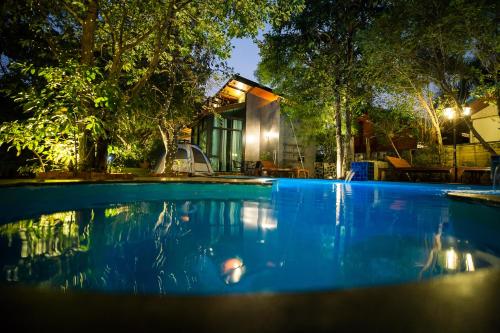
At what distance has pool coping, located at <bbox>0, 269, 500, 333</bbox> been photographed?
87 centimetres

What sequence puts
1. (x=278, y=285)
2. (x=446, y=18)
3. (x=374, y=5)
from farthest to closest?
(x=374, y=5) → (x=446, y=18) → (x=278, y=285)

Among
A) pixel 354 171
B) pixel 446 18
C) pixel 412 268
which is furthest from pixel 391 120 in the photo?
pixel 412 268

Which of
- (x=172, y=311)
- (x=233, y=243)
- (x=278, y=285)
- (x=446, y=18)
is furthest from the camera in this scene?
(x=446, y=18)

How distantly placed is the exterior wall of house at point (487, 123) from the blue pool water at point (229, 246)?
18228 mm

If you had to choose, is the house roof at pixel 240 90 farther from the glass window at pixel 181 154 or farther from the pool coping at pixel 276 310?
the pool coping at pixel 276 310

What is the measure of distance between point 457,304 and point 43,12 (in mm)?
7391

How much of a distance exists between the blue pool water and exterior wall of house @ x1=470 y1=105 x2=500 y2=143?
18.2 metres

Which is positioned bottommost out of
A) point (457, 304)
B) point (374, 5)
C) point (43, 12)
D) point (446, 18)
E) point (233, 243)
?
point (233, 243)

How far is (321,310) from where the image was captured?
1.00 m

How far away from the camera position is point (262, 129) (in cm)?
1750

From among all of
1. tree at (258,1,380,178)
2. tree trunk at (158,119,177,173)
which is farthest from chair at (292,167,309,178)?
tree trunk at (158,119,177,173)

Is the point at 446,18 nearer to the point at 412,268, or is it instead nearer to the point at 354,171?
the point at 354,171

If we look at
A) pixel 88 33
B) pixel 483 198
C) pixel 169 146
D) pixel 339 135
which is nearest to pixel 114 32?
pixel 88 33

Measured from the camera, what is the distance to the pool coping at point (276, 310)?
87 cm
